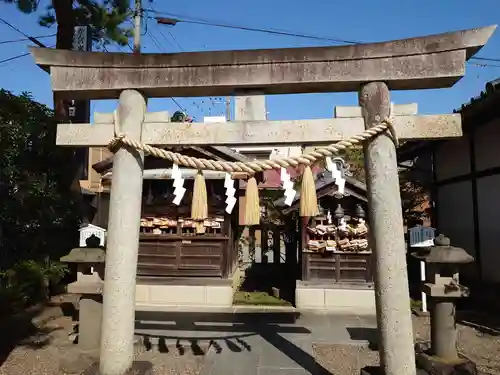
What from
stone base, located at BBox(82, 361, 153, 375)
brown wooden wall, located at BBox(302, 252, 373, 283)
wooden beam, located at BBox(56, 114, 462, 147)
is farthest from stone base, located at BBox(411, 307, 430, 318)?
stone base, located at BBox(82, 361, 153, 375)

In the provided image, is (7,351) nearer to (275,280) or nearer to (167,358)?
(167,358)

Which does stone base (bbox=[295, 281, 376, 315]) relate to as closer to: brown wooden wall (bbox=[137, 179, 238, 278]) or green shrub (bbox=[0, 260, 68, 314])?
brown wooden wall (bbox=[137, 179, 238, 278])

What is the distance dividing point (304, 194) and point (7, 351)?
580 centimetres

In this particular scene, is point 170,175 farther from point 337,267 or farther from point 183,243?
point 337,267

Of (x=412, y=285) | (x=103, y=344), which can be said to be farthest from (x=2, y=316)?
(x=412, y=285)

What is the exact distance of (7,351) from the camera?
6422 millimetres

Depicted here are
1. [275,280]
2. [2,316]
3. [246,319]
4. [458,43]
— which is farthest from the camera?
[275,280]

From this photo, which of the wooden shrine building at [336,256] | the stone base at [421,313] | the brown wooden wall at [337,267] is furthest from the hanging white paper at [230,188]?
the stone base at [421,313]

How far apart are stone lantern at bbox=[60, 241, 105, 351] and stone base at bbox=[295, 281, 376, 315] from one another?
18.7 feet

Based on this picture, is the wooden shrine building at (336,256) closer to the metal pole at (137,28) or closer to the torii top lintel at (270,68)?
the torii top lintel at (270,68)

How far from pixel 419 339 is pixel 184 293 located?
6131mm

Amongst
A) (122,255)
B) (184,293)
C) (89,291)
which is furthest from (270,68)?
(184,293)

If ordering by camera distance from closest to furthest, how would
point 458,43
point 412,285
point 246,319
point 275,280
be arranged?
point 458,43
point 246,319
point 412,285
point 275,280

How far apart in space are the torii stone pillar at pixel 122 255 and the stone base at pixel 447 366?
4.00 m
